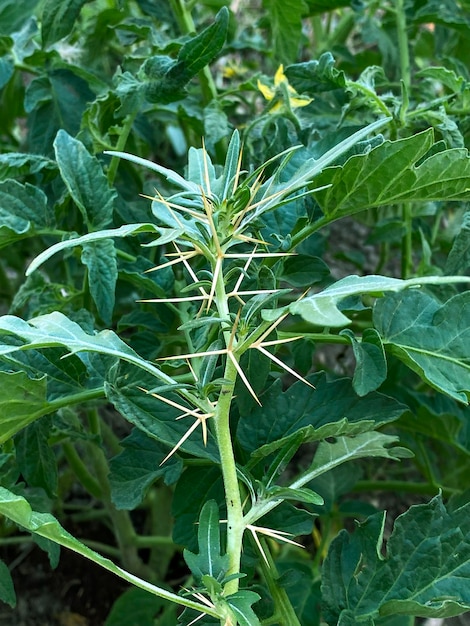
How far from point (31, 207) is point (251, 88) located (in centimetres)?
25

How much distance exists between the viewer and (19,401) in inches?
18.3

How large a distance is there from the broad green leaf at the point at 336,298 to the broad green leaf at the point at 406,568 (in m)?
0.19

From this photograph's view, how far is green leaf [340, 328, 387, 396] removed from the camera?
0.48 m

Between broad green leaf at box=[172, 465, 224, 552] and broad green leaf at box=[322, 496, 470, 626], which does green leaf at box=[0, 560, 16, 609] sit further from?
broad green leaf at box=[322, 496, 470, 626]

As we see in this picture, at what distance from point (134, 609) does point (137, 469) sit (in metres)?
0.31

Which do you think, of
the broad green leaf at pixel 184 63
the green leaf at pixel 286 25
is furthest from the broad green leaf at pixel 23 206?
the green leaf at pixel 286 25

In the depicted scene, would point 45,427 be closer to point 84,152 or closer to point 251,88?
point 84,152

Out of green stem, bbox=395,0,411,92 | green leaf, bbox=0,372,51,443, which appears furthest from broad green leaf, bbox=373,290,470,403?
green stem, bbox=395,0,411,92

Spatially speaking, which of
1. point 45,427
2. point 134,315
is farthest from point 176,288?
point 45,427

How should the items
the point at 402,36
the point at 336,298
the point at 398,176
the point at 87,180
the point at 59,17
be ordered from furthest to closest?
1. the point at 402,36
2. the point at 59,17
3. the point at 87,180
4. the point at 398,176
5. the point at 336,298

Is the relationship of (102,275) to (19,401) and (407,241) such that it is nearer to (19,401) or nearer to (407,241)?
(19,401)

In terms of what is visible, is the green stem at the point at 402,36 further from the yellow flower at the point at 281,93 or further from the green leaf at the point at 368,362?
the green leaf at the point at 368,362

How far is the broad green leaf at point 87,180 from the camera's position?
570 millimetres

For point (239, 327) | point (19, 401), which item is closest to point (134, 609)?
point (19, 401)
